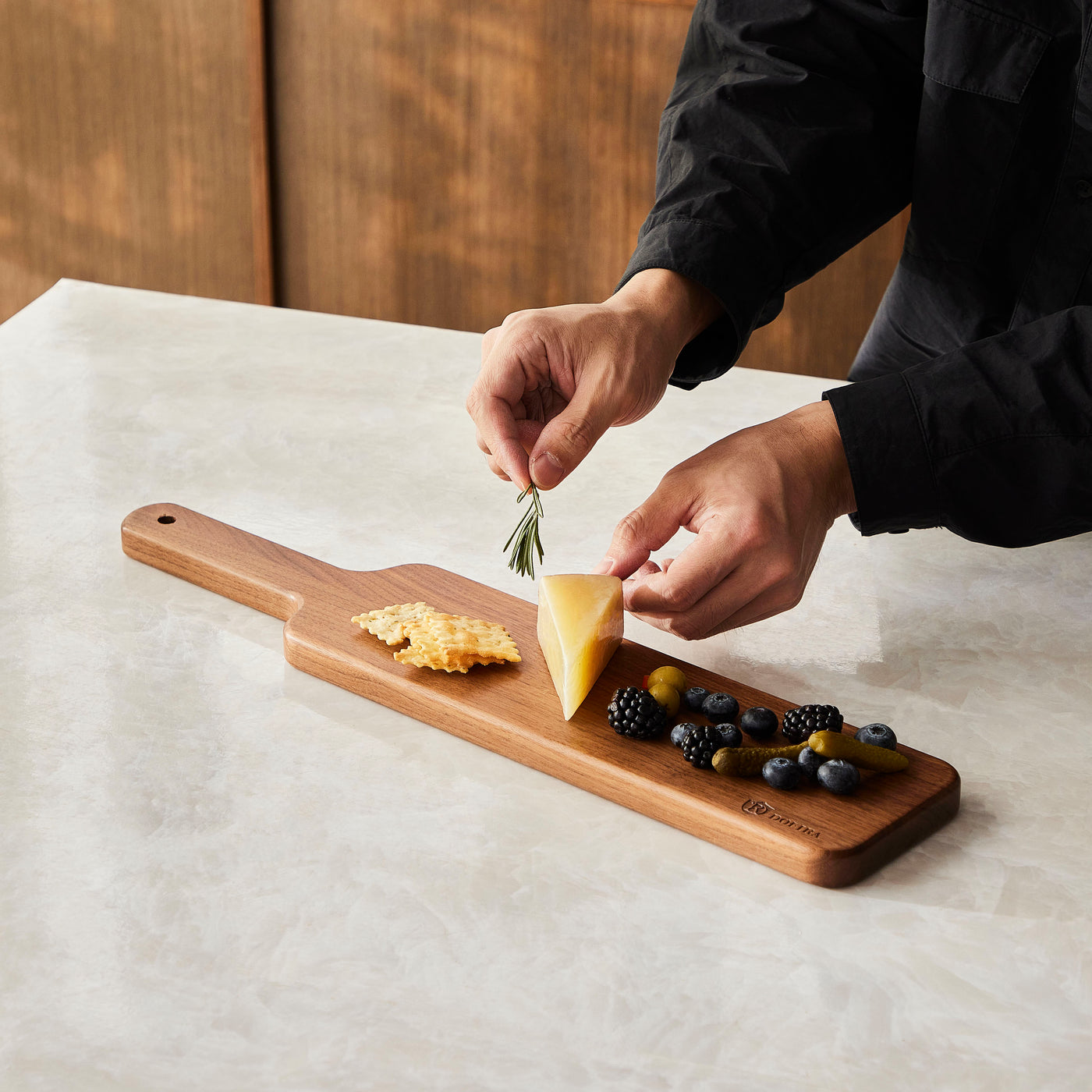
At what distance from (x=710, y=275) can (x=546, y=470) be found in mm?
288

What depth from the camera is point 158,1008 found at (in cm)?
70

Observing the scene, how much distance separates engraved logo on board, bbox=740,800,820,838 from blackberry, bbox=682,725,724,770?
0.05 meters

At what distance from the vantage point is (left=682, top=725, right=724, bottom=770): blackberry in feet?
2.94

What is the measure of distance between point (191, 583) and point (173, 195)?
258 cm

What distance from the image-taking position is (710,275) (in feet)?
4.01

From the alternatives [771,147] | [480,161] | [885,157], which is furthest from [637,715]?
[480,161]

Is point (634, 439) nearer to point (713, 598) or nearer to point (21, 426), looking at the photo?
point (713, 598)

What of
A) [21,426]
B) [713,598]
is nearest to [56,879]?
[713,598]

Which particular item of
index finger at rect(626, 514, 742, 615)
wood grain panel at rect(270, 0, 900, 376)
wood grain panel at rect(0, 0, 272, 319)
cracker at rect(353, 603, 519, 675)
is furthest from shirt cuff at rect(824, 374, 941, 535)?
wood grain panel at rect(0, 0, 272, 319)

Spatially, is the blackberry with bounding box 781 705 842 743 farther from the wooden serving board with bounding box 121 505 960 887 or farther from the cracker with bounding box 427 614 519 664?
the cracker with bounding box 427 614 519 664

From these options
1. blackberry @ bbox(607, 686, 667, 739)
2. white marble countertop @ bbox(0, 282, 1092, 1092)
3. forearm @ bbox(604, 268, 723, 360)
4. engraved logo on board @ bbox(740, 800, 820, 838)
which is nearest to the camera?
white marble countertop @ bbox(0, 282, 1092, 1092)

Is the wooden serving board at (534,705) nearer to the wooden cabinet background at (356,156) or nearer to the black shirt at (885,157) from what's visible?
the black shirt at (885,157)

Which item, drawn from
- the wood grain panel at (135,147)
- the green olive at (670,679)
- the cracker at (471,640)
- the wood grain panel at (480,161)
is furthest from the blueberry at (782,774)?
the wood grain panel at (135,147)

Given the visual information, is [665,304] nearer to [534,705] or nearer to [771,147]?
[771,147]
